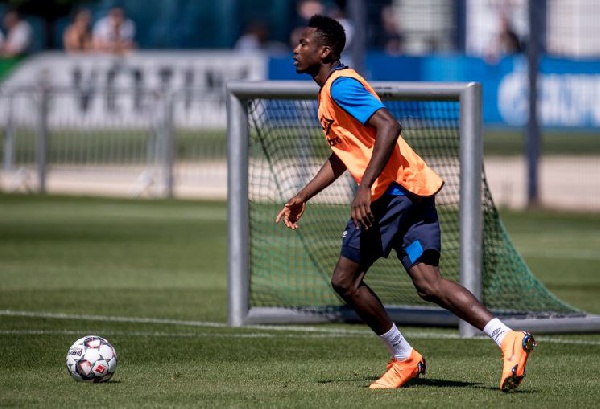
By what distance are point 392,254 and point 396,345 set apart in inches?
127

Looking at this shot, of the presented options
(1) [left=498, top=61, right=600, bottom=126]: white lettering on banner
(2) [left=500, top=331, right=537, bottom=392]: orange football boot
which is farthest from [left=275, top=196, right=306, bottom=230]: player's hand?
(1) [left=498, top=61, right=600, bottom=126]: white lettering on banner

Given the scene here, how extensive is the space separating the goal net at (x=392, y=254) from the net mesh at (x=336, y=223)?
1 cm

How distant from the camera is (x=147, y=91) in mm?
25703

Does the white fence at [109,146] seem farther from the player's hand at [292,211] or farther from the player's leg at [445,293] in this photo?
the player's leg at [445,293]

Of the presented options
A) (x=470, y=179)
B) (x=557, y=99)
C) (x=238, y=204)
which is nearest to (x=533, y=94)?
(x=557, y=99)

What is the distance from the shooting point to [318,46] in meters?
8.44

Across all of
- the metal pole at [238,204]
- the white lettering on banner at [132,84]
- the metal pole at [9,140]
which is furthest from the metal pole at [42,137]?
the metal pole at [238,204]

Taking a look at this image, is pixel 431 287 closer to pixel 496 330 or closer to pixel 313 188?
pixel 496 330

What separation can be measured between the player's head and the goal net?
2.39 m

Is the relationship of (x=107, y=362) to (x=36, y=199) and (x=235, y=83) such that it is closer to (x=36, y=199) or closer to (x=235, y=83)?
(x=235, y=83)

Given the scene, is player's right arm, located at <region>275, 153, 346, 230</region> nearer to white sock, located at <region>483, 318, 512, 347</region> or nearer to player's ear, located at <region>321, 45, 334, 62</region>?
player's ear, located at <region>321, 45, 334, 62</region>

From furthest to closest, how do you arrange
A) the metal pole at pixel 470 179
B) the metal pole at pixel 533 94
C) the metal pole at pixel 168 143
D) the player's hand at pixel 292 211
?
the metal pole at pixel 168 143, the metal pole at pixel 533 94, the metal pole at pixel 470 179, the player's hand at pixel 292 211

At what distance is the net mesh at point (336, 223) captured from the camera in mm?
11211

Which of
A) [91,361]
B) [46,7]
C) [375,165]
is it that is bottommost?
[91,361]
